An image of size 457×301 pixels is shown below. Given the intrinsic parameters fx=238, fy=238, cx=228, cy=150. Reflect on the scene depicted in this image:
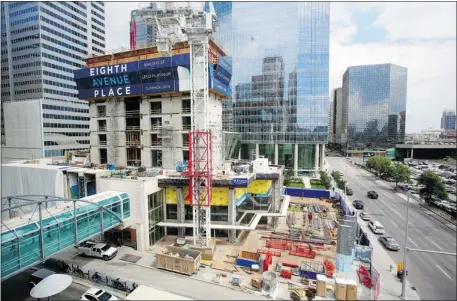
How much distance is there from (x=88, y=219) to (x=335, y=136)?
187348 mm

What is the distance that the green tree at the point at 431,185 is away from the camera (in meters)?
39.6

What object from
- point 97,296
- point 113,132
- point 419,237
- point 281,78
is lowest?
point 97,296

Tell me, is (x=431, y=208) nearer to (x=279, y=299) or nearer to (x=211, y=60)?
(x=279, y=299)

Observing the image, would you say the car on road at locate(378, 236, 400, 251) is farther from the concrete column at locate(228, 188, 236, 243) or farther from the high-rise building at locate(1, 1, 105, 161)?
the high-rise building at locate(1, 1, 105, 161)

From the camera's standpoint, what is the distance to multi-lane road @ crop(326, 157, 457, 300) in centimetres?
1170

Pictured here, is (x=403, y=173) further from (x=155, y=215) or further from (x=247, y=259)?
(x=155, y=215)

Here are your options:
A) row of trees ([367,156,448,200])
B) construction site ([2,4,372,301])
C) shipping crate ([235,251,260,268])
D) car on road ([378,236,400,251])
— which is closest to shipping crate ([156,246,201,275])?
construction site ([2,4,372,301])

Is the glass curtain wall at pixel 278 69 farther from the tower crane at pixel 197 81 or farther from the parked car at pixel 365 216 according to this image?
the tower crane at pixel 197 81

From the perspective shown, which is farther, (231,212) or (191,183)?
(231,212)

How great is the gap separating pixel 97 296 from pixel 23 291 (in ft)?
29.1

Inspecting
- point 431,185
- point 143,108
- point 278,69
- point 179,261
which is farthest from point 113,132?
point 278,69

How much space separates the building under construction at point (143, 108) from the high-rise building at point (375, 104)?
375 ft

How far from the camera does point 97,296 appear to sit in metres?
21.2

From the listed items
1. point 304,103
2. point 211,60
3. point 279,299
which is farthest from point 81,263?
point 304,103
